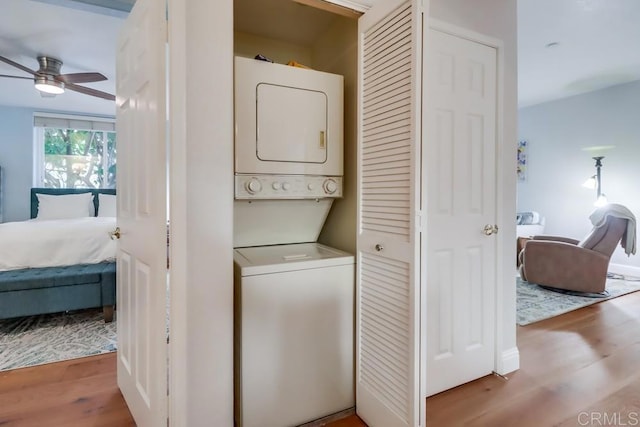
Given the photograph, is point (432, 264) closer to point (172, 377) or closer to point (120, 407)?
point (172, 377)

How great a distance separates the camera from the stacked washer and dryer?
4.59ft

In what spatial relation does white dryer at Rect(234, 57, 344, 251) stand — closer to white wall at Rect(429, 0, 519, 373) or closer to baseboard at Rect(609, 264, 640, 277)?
white wall at Rect(429, 0, 519, 373)

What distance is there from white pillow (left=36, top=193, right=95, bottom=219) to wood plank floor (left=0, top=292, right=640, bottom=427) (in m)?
3.07

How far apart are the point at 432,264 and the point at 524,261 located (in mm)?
2841

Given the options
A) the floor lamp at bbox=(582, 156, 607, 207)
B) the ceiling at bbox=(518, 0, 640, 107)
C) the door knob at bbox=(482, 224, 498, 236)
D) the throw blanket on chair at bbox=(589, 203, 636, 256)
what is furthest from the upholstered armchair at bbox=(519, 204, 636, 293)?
the door knob at bbox=(482, 224, 498, 236)

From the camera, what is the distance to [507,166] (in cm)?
200

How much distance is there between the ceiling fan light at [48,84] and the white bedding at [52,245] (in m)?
1.29

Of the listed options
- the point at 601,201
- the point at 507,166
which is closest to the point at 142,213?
the point at 507,166

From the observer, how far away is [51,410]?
164 centimetres

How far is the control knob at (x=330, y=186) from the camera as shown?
5.67 feet

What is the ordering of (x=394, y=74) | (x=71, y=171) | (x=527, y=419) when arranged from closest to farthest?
1. (x=394, y=74)
2. (x=527, y=419)
3. (x=71, y=171)

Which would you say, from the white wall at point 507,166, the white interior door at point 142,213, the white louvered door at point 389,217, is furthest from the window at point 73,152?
the white wall at point 507,166

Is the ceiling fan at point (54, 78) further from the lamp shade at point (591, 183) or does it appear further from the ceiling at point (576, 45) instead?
the lamp shade at point (591, 183)

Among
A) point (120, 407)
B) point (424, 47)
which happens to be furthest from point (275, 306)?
point (424, 47)
